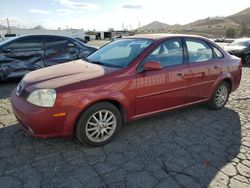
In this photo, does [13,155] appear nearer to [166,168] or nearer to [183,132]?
[166,168]

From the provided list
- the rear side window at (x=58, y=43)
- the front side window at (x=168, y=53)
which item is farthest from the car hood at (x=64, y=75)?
the rear side window at (x=58, y=43)

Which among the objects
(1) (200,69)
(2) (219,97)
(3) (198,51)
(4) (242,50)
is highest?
(3) (198,51)

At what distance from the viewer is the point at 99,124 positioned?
3.44 meters

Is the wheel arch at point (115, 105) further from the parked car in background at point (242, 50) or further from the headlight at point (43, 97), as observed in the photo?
the parked car in background at point (242, 50)

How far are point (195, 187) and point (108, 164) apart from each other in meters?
1.08

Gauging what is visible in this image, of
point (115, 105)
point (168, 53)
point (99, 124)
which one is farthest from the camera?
point (168, 53)

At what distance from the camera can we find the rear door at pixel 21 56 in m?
6.69

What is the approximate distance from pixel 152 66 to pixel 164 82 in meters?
0.46

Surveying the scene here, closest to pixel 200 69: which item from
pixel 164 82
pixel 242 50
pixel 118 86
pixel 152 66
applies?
pixel 164 82

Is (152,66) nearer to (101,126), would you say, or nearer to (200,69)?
(101,126)

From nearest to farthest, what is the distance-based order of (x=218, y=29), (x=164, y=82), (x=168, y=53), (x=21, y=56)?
1. (x=164, y=82)
2. (x=168, y=53)
3. (x=21, y=56)
4. (x=218, y=29)

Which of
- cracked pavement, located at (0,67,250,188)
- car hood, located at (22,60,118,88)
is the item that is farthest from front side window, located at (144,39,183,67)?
cracked pavement, located at (0,67,250,188)

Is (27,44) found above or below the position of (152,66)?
above

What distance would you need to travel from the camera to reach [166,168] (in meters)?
3.02
